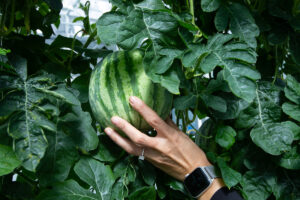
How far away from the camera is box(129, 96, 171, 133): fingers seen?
0.69 metres

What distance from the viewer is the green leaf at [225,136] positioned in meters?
0.82

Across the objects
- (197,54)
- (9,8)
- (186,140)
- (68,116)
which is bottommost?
(186,140)

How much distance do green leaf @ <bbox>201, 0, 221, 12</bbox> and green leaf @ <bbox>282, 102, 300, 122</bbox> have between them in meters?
0.34

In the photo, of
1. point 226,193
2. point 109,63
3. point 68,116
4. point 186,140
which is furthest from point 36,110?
point 226,193

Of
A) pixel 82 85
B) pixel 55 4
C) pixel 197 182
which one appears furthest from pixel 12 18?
pixel 197 182

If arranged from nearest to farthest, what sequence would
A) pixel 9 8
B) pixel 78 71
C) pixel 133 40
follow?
1. pixel 133 40
2. pixel 9 8
3. pixel 78 71

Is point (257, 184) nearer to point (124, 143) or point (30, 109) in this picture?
point (124, 143)

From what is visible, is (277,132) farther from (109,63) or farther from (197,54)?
(109,63)

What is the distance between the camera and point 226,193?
84 centimetres

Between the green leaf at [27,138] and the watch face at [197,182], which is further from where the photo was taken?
the watch face at [197,182]

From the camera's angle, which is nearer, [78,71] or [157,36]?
[157,36]

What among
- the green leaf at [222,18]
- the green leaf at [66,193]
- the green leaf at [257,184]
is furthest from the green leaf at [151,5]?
the green leaf at [257,184]

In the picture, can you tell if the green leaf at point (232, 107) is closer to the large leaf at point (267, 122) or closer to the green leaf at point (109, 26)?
the large leaf at point (267, 122)

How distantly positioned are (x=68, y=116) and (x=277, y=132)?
56 cm
